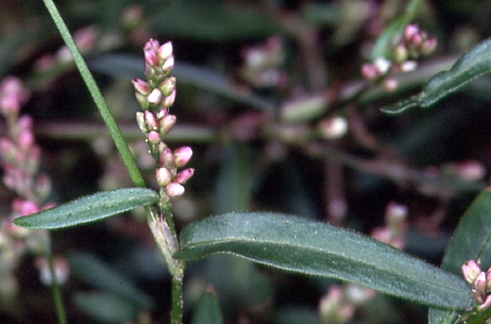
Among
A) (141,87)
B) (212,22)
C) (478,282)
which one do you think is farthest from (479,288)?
(212,22)

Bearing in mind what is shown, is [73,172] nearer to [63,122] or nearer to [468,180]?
[63,122]

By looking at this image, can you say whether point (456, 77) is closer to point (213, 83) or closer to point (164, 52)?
point (164, 52)

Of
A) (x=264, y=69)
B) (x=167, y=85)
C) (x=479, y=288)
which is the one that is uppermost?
(x=264, y=69)

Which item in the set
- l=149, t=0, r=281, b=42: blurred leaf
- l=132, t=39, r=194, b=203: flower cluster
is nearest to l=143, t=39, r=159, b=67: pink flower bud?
l=132, t=39, r=194, b=203: flower cluster

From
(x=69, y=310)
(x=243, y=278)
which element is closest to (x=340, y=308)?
(x=243, y=278)

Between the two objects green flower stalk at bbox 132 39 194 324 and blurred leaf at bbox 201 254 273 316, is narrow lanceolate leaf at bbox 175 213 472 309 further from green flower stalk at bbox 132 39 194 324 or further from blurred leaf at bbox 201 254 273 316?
blurred leaf at bbox 201 254 273 316

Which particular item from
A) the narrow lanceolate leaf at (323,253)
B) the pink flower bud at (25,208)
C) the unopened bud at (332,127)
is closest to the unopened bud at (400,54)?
the unopened bud at (332,127)
